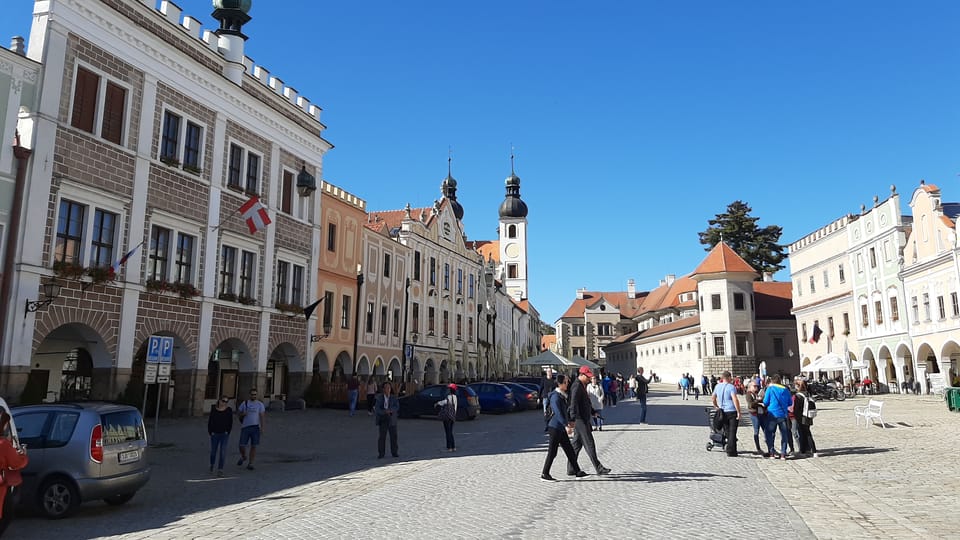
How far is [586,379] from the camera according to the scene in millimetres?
12383

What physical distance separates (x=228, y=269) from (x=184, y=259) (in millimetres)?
2409

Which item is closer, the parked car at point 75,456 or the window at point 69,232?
the parked car at point 75,456

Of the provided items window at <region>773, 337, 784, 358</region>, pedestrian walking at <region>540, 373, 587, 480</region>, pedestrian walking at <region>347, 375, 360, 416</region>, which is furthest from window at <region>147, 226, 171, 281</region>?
window at <region>773, 337, 784, 358</region>

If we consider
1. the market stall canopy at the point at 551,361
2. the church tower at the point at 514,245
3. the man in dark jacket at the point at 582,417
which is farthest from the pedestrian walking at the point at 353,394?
the church tower at the point at 514,245

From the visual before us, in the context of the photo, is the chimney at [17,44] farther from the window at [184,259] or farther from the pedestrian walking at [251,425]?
the pedestrian walking at [251,425]

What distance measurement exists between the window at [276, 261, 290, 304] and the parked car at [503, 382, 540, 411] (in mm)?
11567

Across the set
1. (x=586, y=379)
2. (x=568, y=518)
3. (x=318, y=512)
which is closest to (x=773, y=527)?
(x=568, y=518)

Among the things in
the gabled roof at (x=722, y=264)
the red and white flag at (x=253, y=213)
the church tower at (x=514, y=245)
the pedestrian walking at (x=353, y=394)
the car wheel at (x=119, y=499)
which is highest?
the church tower at (x=514, y=245)

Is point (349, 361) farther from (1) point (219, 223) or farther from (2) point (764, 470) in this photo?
(2) point (764, 470)

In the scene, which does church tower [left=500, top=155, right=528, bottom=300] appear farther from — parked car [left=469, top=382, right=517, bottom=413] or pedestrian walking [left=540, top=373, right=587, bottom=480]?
pedestrian walking [left=540, top=373, right=587, bottom=480]

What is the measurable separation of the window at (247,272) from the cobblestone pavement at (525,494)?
29.2 ft

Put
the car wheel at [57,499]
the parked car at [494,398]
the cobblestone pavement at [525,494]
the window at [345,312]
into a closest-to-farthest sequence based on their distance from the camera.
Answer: the cobblestone pavement at [525,494]
the car wheel at [57,499]
the parked car at [494,398]
the window at [345,312]

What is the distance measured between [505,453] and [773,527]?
27.8 feet

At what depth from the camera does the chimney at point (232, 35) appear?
26.1m
